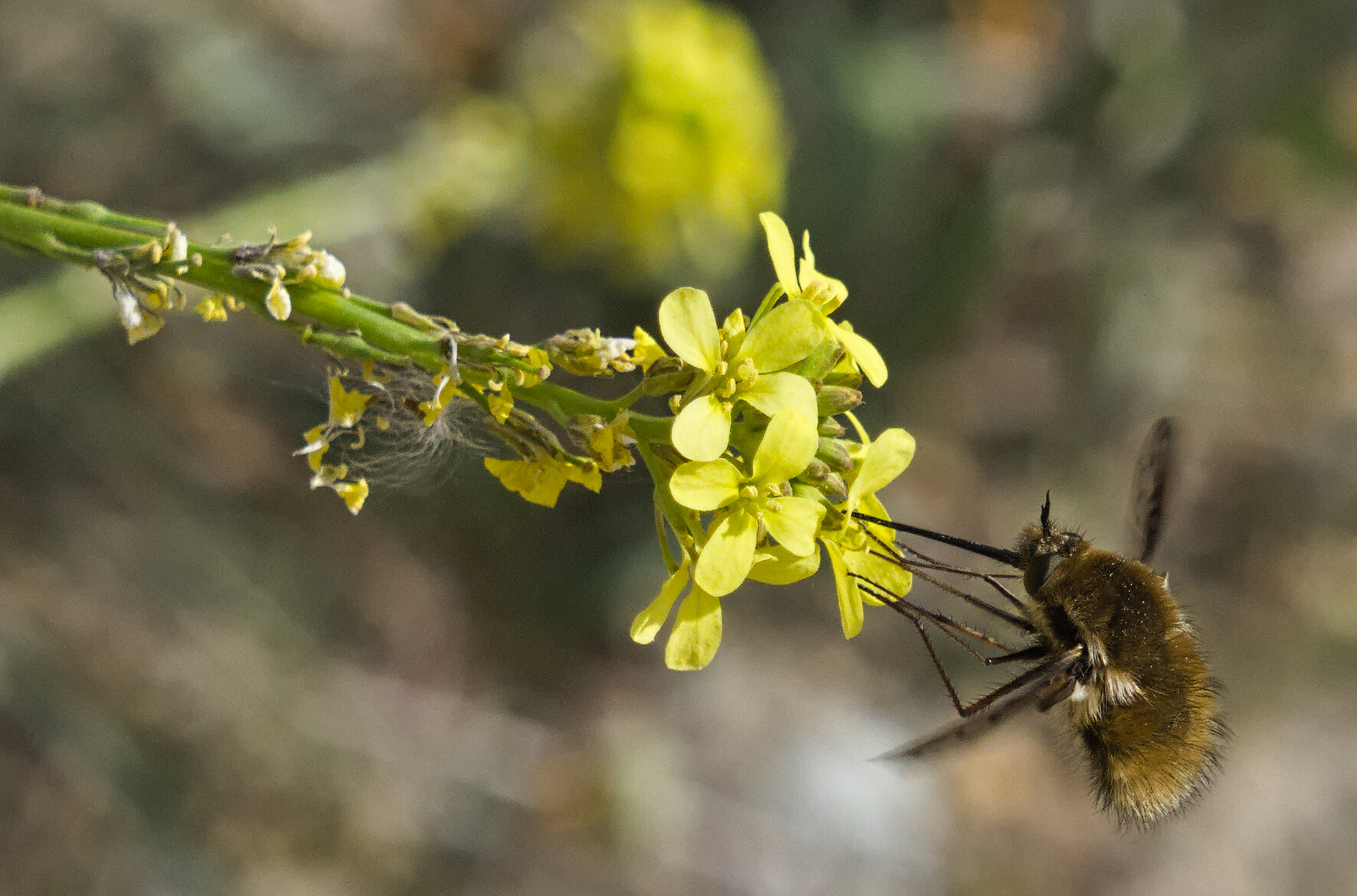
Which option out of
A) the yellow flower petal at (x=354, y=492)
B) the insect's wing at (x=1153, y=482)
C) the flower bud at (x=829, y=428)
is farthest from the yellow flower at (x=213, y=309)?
the insect's wing at (x=1153, y=482)

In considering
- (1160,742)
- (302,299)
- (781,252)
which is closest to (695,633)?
(781,252)

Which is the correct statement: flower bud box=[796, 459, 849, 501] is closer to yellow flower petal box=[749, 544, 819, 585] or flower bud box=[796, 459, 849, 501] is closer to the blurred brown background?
yellow flower petal box=[749, 544, 819, 585]

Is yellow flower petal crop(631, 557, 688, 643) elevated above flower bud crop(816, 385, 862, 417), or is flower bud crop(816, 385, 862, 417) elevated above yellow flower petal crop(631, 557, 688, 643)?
flower bud crop(816, 385, 862, 417)

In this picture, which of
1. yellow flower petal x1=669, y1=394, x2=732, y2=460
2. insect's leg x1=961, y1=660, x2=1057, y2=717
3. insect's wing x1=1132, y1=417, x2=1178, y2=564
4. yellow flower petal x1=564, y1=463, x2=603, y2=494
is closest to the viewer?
yellow flower petal x1=669, y1=394, x2=732, y2=460

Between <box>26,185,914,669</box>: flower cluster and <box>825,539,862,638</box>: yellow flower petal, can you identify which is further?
<box>825,539,862,638</box>: yellow flower petal

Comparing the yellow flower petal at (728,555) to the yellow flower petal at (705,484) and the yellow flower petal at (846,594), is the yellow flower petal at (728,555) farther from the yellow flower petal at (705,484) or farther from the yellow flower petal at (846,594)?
the yellow flower petal at (846,594)

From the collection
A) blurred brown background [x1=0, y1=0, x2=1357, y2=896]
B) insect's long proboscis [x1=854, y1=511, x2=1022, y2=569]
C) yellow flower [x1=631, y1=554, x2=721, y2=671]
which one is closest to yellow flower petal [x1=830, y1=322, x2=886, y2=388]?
insect's long proboscis [x1=854, y1=511, x2=1022, y2=569]
